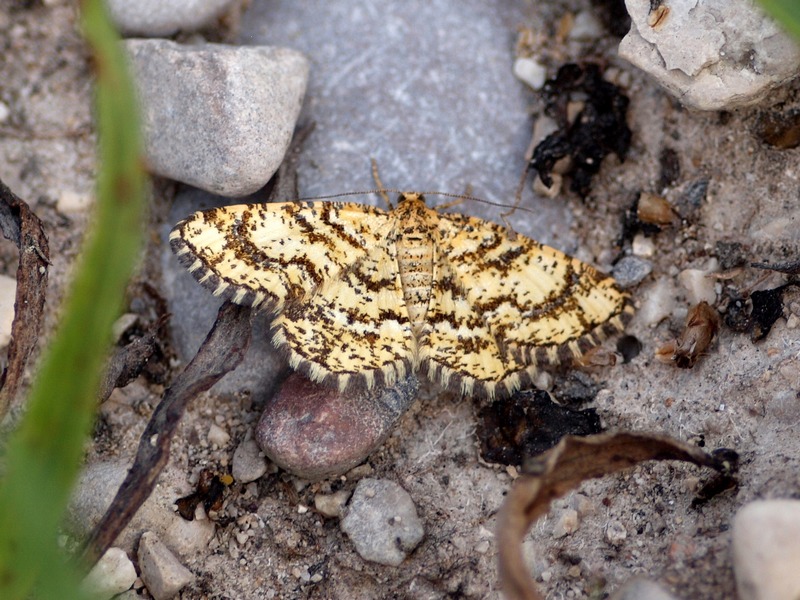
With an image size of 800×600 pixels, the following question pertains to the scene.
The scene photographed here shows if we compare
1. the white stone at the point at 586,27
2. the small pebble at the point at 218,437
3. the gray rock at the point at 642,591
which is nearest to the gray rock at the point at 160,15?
the white stone at the point at 586,27

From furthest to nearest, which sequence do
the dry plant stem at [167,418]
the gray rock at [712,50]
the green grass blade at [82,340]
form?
the gray rock at [712,50]
the dry plant stem at [167,418]
the green grass blade at [82,340]

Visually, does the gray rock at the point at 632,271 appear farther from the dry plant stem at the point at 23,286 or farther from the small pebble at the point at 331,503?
the dry plant stem at the point at 23,286

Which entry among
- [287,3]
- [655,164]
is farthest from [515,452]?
[287,3]

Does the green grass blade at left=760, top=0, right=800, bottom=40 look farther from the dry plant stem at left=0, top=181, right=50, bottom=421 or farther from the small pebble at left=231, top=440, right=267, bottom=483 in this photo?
the dry plant stem at left=0, top=181, right=50, bottom=421

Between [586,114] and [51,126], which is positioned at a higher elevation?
[586,114]

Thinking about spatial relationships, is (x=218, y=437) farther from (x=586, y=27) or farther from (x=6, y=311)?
(x=586, y=27)

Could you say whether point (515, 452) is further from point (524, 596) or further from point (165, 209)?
point (165, 209)
